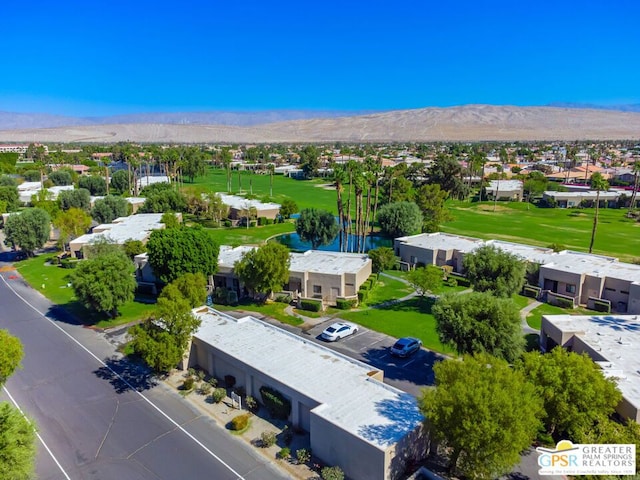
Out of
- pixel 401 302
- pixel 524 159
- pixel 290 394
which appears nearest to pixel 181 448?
pixel 290 394

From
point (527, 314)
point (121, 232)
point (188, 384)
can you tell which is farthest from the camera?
point (121, 232)

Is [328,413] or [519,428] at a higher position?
[519,428]

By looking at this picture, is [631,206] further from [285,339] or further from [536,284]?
[285,339]

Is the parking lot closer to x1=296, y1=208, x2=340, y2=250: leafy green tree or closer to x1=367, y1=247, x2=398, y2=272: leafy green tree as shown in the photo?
x1=367, y1=247, x2=398, y2=272: leafy green tree

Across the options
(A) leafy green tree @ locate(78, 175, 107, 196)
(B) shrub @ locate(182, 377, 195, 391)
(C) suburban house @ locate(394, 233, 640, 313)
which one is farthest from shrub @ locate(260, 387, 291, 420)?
(A) leafy green tree @ locate(78, 175, 107, 196)

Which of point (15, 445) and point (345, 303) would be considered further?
point (345, 303)

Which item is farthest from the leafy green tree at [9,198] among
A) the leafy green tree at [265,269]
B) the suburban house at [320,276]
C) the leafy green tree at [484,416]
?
the leafy green tree at [484,416]

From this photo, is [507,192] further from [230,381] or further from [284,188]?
[230,381]

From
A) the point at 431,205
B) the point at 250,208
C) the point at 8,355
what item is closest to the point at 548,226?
the point at 431,205
